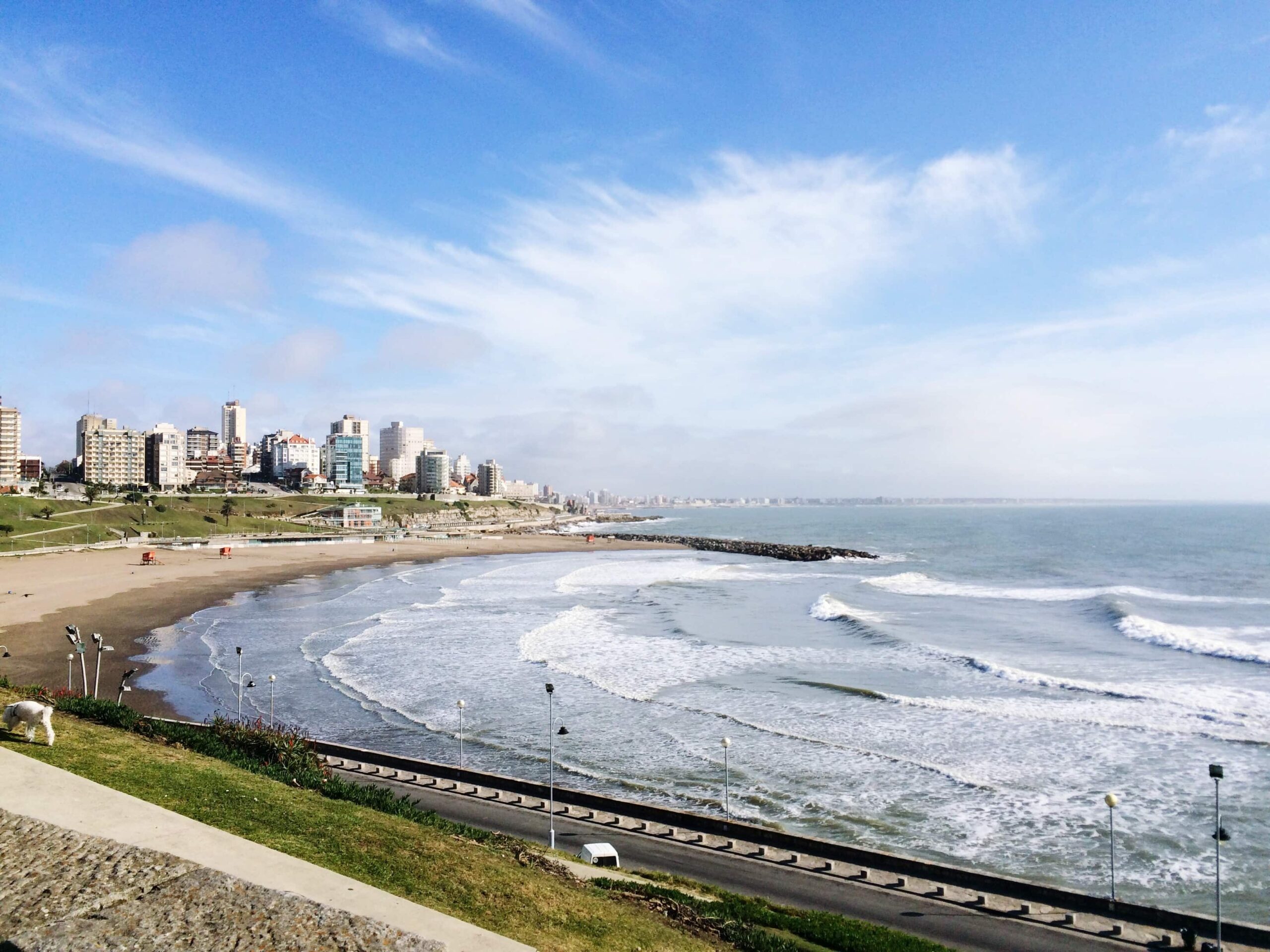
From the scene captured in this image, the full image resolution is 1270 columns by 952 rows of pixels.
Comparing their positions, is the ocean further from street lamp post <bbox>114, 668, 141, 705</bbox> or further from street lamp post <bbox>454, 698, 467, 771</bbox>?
street lamp post <bbox>114, 668, 141, 705</bbox>

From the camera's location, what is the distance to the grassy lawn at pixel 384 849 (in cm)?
1026

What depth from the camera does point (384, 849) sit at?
11.8 metres

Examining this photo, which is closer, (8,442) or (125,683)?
(125,683)

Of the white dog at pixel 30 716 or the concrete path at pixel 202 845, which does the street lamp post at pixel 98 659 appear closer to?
the white dog at pixel 30 716

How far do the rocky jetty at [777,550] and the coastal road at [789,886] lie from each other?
3145 inches

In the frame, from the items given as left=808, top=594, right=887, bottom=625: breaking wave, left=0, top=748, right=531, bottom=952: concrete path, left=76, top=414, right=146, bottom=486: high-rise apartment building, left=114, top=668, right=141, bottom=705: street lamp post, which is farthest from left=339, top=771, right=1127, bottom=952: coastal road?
left=76, top=414, right=146, bottom=486: high-rise apartment building

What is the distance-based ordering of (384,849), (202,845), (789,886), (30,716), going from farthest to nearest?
(789,886) < (30,716) < (384,849) < (202,845)

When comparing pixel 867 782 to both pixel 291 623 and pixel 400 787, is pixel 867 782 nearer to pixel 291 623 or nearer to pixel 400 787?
pixel 400 787

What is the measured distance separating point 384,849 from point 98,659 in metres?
16.7

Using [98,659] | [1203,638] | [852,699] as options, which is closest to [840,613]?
[1203,638]

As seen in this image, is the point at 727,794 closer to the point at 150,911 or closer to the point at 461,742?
the point at 461,742

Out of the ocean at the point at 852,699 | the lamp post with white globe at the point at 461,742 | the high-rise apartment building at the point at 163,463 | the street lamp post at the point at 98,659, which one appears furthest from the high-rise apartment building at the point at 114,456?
the lamp post with white globe at the point at 461,742

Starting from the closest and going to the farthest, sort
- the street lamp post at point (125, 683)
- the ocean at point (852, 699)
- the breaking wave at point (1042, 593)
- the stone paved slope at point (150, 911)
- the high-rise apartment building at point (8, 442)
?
the stone paved slope at point (150, 911) < the ocean at point (852, 699) < the street lamp post at point (125, 683) < the breaking wave at point (1042, 593) < the high-rise apartment building at point (8, 442)

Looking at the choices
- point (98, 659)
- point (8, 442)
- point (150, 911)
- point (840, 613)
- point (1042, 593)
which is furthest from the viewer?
point (8, 442)
